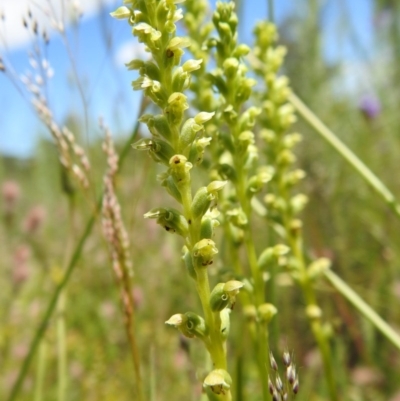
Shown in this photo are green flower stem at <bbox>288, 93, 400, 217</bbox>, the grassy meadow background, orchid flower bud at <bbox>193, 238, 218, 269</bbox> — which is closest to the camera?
orchid flower bud at <bbox>193, 238, 218, 269</bbox>

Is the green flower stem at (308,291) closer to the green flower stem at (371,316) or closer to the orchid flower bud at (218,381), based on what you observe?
the green flower stem at (371,316)

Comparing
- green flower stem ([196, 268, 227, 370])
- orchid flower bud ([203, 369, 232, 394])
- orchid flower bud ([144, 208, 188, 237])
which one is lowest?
orchid flower bud ([203, 369, 232, 394])

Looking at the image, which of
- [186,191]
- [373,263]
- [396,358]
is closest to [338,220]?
[373,263]

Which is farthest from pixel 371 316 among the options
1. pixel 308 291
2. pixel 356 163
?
pixel 356 163

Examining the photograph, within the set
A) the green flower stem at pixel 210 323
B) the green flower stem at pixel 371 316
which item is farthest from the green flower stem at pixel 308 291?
the green flower stem at pixel 210 323

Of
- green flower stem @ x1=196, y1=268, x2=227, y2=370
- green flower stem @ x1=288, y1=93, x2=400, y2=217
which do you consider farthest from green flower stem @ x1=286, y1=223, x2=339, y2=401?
green flower stem @ x1=196, y1=268, x2=227, y2=370

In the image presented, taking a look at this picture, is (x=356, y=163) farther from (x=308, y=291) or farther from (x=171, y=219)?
(x=171, y=219)

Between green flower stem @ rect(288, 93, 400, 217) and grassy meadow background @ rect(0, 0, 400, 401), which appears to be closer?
green flower stem @ rect(288, 93, 400, 217)

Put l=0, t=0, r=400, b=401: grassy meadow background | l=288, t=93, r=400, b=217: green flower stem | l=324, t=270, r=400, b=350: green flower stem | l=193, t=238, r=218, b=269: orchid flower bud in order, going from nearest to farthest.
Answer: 1. l=193, t=238, r=218, b=269: orchid flower bud
2. l=324, t=270, r=400, b=350: green flower stem
3. l=288, t=93, r=400, b=217: green flower stem
4. l=0, t=0, r=400, b=401: grassy meadow background

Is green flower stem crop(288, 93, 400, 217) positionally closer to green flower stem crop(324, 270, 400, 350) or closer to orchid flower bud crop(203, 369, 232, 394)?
green flower stem crop(324, 270, 400, 350)
